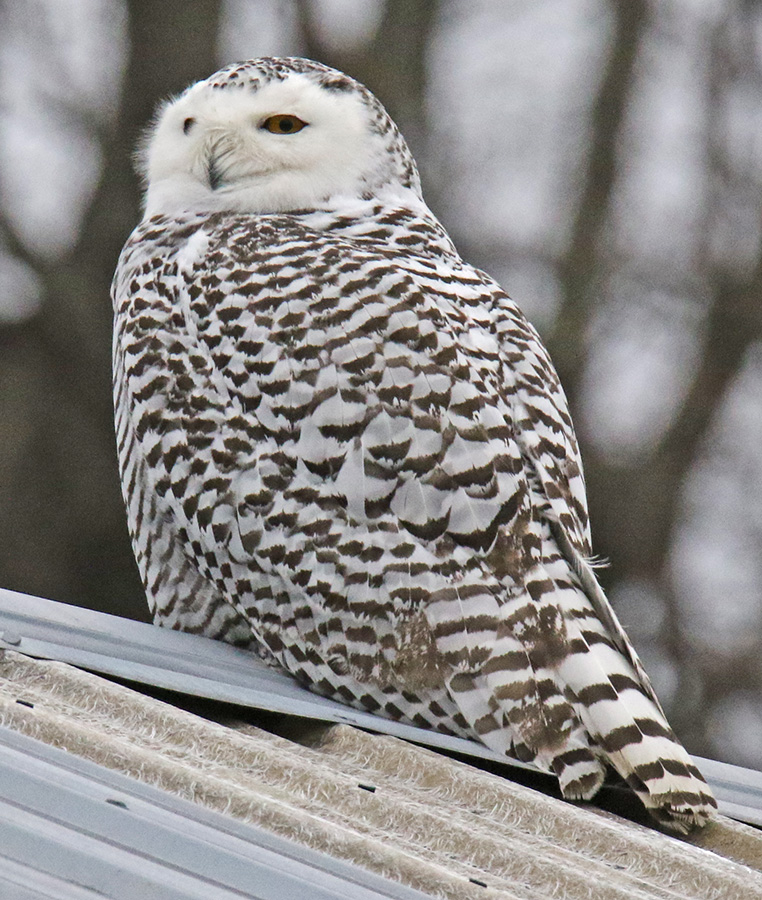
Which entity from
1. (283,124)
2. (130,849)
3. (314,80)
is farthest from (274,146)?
(130,849)

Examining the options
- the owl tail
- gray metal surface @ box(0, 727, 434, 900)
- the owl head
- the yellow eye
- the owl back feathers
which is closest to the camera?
gray metal surface @ box(0, 727, 434, 900)

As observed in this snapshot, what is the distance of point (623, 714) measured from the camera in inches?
93.5

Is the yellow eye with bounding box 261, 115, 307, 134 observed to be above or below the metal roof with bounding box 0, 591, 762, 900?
above

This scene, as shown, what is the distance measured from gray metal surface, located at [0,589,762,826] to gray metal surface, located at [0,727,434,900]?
547 mm

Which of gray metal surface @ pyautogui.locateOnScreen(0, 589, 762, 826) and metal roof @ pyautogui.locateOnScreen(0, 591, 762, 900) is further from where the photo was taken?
gray metal surface @ pyautogui.locateOnScreen(0, 589, 762, 826)

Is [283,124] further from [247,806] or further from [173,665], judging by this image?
[247,806]

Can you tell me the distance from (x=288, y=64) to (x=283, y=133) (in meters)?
0.24

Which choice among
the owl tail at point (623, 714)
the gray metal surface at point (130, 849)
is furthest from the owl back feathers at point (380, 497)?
the gray metal surface at point (130, 849)

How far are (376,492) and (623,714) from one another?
59 centimetres

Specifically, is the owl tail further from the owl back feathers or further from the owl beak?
the owl beak

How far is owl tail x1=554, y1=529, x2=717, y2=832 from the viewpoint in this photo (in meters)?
2.28

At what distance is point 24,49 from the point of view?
7.98m

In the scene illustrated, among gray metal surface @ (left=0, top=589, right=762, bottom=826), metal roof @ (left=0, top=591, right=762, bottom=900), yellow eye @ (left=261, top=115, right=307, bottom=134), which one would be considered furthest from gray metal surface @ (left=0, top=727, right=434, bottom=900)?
yellow eye @ (left=261, top=115, right=307, bottom=134)

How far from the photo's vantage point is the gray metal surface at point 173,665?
90.7 inches
